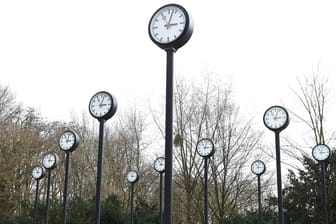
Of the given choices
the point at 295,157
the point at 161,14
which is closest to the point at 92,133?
the point at 295,157

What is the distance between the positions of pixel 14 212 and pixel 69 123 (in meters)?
6.73

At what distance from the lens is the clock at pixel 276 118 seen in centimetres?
1013

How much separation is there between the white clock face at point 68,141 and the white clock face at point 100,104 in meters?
2.08

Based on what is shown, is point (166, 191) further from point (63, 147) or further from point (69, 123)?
point (69, 123)

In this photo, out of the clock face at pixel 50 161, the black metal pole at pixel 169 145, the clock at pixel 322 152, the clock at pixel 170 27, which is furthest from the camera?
the clock at pixel 322 152

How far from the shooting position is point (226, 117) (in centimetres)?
1877

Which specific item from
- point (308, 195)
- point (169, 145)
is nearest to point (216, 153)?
point (308, 195)

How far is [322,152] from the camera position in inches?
529

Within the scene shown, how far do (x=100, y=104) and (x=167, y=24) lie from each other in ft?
12.2

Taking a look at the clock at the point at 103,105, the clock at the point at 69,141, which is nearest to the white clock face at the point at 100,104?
the clock at the point at 103,105

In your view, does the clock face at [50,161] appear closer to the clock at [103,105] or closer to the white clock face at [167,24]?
the clock at [103,105]

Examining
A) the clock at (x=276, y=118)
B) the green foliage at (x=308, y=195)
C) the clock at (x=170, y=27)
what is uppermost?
the clock at (x=170, y=27)

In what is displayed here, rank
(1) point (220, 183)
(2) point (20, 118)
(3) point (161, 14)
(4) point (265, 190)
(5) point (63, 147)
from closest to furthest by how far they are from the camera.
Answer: (3) point (161, 14) → (5) point (63, 147) → (1) point (220, 183) → (4) point (265, 190) → (2) point (20, 118)

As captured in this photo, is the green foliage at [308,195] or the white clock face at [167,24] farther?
the green foliage at [308,195]
